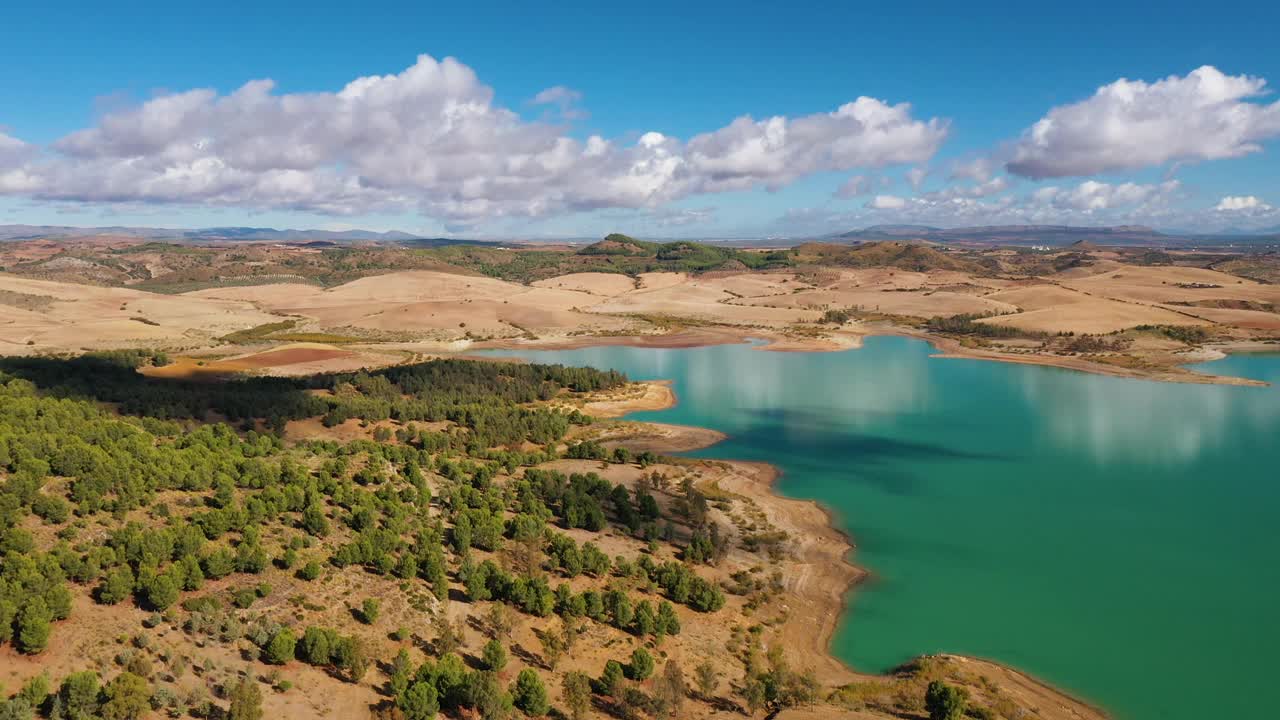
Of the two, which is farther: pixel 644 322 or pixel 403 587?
pixel 644 322

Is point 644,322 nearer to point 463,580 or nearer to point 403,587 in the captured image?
point 463,580

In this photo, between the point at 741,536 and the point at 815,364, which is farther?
the point at 815,364

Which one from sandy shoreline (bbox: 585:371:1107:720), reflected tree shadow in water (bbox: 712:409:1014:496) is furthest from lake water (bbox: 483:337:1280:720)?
sandy shoreline (bbox: 585:371:1107:720)

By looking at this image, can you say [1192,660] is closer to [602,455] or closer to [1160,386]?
[602,455]

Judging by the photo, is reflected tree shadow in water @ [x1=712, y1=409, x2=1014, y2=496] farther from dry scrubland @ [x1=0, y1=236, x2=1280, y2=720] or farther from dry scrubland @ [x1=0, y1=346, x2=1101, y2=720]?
dry scrubland @ [x1=0, y1=346, x2=1101, y2=720]

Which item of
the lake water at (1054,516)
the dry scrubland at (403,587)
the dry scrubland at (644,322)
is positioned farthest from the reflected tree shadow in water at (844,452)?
the dry scrubland at (644,322)

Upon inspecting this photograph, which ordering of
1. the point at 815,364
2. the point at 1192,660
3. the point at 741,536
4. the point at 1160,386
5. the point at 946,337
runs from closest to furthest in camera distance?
1. the point at 1192,660
2. the point at 741,536
3. the point at 1160,386
4. the point at 815,364
5. the point at 946,337

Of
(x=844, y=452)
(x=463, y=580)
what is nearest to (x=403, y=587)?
(x=463, y=580)

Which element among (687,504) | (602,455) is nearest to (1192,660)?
(687,504)
